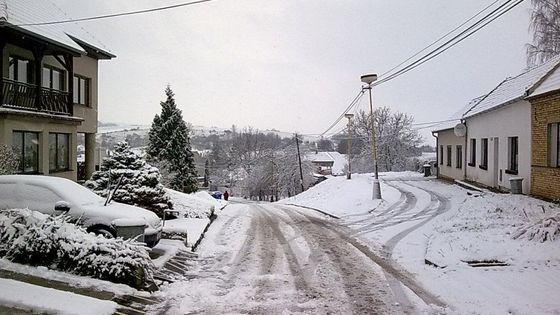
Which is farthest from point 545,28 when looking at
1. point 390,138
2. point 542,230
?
point 390,138

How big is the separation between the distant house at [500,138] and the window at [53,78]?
63.7ft

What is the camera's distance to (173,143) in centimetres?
3925

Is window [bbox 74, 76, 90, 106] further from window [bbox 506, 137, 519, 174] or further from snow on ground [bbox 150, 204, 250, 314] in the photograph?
window [bbox 506, 137, 519, 174]

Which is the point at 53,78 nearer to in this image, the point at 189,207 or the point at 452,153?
the point at 189,207

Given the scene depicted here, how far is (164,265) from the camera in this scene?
29.8ft

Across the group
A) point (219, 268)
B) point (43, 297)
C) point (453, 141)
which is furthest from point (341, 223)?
point (453, 141)

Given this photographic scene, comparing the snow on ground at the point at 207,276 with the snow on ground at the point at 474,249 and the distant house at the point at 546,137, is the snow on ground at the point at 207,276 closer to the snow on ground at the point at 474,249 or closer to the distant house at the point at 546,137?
the snow on ground at the point at 474,249

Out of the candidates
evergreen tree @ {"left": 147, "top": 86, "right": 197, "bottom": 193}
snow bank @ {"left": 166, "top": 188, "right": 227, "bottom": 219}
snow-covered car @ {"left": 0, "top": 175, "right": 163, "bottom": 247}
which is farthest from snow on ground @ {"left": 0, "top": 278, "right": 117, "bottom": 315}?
evergreen tree @ {"left": 147, "top": 86, "right": 197, "bottom": 193}

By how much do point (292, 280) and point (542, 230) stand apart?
5174mm

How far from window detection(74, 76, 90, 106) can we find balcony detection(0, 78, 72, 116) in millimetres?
2875

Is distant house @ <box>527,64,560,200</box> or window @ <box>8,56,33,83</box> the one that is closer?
distant house @ <box>527,64,560,200</box>

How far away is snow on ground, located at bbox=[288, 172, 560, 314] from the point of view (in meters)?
6.95

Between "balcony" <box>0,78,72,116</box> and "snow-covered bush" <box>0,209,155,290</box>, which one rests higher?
"balcony" <box>0,78,72,116</box>

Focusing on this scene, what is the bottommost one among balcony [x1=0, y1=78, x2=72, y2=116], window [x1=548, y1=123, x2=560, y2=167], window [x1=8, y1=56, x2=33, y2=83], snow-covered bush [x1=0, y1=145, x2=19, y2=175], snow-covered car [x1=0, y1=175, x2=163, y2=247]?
snow-covered car [x1=0, y1=175, x2=163, y2=247]
